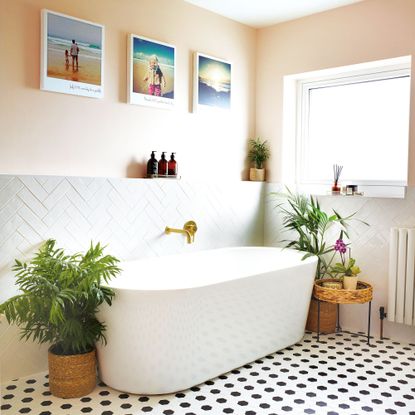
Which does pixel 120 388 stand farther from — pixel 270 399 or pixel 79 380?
pixel 270 399

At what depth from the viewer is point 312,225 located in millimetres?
4250

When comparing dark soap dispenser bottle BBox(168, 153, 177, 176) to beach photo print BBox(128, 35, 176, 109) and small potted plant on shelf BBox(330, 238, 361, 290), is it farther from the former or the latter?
small potted plant on shelf BBox(330, 238, 361, 290)

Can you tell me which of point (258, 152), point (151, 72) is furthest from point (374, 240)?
point (151, 72)

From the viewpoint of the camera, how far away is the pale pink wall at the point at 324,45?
390 centimetres

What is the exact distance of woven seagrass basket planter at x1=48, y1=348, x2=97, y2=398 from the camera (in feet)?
9.46

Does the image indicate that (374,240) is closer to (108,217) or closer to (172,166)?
(172,166)

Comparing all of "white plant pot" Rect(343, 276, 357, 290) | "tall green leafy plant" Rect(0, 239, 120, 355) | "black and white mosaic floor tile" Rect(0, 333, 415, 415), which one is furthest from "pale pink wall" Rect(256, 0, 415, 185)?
"tall green leafy plant" Rect(0, 239, 120, 355)

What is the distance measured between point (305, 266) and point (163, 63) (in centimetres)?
189

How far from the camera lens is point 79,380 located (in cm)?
291

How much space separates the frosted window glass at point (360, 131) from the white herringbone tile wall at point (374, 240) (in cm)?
29

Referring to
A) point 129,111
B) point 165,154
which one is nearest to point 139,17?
point 129,111

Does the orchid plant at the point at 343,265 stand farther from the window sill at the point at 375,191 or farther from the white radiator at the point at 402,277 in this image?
the window sill at the point at 375,191

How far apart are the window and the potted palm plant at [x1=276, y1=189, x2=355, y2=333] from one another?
33 centimetres

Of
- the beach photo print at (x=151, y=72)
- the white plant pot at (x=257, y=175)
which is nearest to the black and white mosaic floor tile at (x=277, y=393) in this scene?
the white plant pot at (x=257, y=175)
